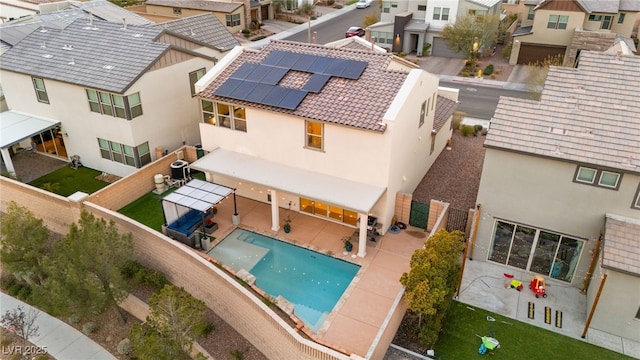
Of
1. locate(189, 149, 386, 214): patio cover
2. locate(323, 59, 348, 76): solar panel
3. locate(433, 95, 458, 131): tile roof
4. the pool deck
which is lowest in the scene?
the pool deck

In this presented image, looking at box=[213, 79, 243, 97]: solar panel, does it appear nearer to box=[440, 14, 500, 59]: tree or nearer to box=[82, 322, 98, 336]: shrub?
box=[82, 322, 98, 336]: shrub

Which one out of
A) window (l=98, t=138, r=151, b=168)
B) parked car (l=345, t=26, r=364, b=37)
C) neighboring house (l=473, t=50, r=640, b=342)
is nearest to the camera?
neighboring house (l=473, t=50, r=640, b=342)

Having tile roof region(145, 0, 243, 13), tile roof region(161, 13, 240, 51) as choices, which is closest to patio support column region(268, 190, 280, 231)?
tile roof region(161, 13, 240, 51)

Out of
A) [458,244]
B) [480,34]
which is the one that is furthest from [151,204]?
[480,34]

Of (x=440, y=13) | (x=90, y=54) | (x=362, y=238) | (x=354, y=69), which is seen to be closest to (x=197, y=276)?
(x=362, y=238)

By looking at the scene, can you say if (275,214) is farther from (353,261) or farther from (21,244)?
(21,244)
